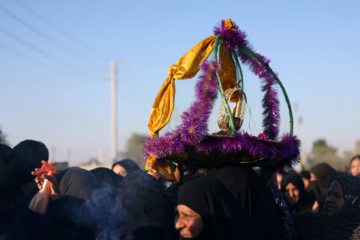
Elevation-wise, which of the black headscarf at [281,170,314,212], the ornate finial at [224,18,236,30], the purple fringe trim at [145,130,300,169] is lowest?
the black headscarf at [281,170,314,212]

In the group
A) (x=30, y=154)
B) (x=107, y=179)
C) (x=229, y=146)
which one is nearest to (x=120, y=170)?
(x=107, y=179)

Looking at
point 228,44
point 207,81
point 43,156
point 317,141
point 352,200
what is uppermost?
point 228,44

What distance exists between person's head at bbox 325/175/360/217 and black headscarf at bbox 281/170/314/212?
9.72 ft

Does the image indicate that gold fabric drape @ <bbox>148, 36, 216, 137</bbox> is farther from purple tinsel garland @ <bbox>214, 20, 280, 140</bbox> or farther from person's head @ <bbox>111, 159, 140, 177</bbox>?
person's head @ <bbox>111, 159, 140, 177</bbox>

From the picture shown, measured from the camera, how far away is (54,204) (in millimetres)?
4379

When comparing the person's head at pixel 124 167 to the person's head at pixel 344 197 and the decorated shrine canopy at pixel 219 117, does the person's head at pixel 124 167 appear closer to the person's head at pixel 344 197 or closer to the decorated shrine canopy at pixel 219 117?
the decorated shrine canopy at pixel 219 117

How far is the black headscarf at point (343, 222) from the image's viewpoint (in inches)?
182

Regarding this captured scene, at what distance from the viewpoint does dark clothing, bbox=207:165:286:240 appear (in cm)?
363

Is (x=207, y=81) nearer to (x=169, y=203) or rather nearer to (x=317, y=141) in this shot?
(x=169, y=203)

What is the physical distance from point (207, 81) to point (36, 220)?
2137mm

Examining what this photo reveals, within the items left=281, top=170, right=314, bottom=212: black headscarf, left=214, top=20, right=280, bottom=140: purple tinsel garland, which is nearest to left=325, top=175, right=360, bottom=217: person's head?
left=214, top=20, right=280, bottom=140: purple tinsel garland

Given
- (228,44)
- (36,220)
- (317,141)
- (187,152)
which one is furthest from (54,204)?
(317,141)

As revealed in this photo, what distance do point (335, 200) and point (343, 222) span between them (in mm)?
247

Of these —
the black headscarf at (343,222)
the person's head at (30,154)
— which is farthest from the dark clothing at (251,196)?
the person's head at (30,154)
